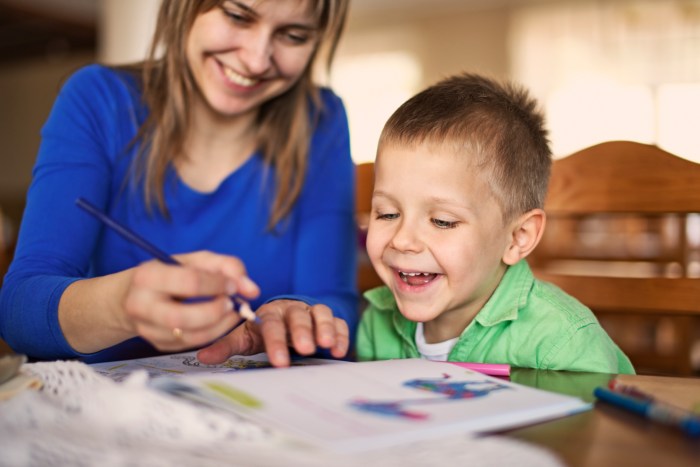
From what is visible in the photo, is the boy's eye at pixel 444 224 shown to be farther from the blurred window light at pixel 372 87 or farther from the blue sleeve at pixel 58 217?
the blurred window light at pixel 372 87

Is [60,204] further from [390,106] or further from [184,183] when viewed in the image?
[390,106]

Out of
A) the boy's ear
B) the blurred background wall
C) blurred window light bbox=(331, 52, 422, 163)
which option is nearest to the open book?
the boy's ear

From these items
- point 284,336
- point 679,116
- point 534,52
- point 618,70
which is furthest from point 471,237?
point 534,52

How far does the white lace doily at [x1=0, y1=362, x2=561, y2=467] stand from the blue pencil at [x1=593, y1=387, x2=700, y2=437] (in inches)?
5.6

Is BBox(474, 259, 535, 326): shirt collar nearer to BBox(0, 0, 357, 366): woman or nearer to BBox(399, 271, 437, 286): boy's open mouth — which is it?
BBox(399, 271, 437, 286): boy's open mouth

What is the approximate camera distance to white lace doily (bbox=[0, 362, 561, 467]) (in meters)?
0.45

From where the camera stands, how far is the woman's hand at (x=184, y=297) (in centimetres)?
63

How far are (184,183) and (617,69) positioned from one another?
19.3 ft

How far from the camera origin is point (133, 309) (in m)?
0.65

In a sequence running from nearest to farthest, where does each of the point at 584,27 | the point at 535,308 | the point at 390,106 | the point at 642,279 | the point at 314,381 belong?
the point at 314,381 → the point at 535,308 → the point at 642,279 → the point at 584,27 → the point at 390,106

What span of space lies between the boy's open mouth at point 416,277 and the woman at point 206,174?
138 millimetres

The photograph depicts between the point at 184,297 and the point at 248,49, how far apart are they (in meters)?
0.65

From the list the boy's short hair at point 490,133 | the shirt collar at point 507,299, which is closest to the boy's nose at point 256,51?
the boy's short hair at point 490,133

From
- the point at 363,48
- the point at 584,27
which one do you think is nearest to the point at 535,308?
the point at 584,27
